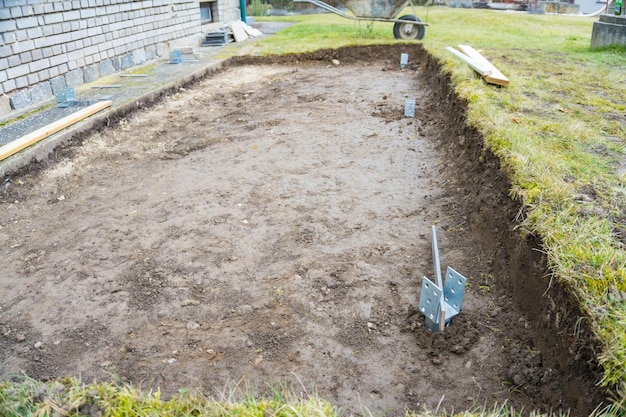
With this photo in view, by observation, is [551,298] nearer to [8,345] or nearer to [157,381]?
[157,381]

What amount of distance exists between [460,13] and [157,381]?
615 inches

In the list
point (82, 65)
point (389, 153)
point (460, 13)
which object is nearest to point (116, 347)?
point (389, 153)

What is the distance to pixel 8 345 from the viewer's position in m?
2.70

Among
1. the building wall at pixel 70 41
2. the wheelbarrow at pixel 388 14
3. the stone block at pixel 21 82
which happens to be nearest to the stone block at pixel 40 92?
the building wall at pixel 70 41

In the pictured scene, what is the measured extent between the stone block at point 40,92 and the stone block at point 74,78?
453 mm

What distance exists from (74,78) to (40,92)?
85 centimetres

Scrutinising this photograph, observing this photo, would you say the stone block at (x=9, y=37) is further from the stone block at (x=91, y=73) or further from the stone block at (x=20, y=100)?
the stone block at (x=91, y=73)

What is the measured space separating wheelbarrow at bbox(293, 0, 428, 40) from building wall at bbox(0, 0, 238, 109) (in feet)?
12.3

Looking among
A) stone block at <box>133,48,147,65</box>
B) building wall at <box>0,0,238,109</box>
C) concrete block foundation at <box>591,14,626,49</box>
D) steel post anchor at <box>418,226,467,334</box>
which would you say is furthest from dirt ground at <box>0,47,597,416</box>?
concrete block foundation at <box>591,14,626,49</box>

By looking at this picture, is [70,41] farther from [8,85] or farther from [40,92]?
[8,85]

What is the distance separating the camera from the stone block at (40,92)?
631 centimetres

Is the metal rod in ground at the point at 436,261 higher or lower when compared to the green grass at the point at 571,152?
lower

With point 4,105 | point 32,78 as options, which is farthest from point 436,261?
point 32,78

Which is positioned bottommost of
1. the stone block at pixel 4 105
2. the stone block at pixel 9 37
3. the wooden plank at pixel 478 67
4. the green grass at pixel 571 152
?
the green grass at pixel 571 152
